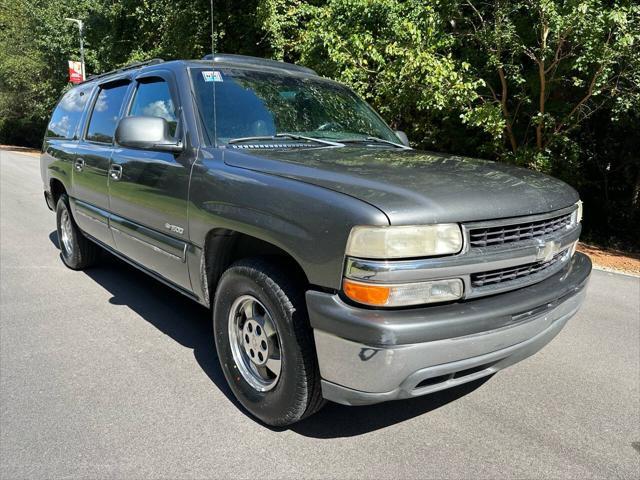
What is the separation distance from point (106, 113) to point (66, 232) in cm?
189

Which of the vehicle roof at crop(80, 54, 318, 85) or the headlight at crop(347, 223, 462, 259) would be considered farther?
the vehicle roof at crop(80, 54, 318, 85)

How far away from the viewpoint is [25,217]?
9.20 metres

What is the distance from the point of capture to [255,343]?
2.88 m

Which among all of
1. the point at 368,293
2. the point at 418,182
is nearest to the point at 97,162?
the point at 418,182

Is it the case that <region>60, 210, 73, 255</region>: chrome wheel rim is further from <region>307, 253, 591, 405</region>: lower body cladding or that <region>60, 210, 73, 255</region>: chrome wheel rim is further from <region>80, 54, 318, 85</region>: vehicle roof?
<region>307, 253, 591, 405</region>: lower body cladding

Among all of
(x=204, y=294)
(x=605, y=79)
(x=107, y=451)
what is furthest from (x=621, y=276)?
(x=107, y=451)

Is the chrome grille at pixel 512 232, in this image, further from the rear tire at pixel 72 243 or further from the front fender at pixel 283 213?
the rear tire at pixel 72 243

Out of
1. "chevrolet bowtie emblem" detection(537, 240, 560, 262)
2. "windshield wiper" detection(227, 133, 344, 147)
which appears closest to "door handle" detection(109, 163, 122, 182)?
"windshield wiper" detection(227, 133, 344, 147)

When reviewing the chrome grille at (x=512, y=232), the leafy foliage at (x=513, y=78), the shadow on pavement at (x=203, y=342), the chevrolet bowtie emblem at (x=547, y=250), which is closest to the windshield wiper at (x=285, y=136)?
the chrome grille at (x=512, y=232)

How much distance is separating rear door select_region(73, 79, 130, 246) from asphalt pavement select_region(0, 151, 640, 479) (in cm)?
89

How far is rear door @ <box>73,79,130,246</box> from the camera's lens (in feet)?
14.6

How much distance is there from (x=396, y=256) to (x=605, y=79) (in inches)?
271

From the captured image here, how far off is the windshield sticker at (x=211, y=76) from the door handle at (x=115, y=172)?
1.12 m

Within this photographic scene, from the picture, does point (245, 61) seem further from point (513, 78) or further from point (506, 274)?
point (513, 78)
